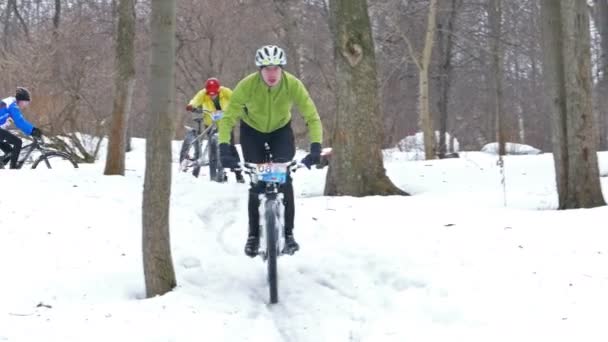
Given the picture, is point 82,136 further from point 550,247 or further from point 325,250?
point 550,247

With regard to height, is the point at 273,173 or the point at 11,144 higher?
the point at 11,144

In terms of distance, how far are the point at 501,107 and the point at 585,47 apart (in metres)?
14.5

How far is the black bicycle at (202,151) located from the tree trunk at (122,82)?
153cm

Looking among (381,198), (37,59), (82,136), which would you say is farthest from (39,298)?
(37,59)

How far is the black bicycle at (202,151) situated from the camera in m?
11.8

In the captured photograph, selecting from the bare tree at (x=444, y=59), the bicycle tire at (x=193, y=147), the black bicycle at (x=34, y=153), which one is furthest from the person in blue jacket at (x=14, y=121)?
the bare tree at (x=444, y=59)

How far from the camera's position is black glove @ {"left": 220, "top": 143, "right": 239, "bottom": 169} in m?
6.08

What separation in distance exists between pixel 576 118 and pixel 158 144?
480 centimetres

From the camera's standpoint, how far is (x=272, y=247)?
5969mm

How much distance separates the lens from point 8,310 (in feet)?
17.7

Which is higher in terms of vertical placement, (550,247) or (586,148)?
(586,148)

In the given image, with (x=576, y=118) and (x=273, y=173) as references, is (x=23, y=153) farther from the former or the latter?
(x=576, y=118)

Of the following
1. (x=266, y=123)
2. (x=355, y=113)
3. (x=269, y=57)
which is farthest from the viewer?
(x=355, y=113)

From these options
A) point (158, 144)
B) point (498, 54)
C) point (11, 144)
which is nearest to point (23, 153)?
point (11, 144)
